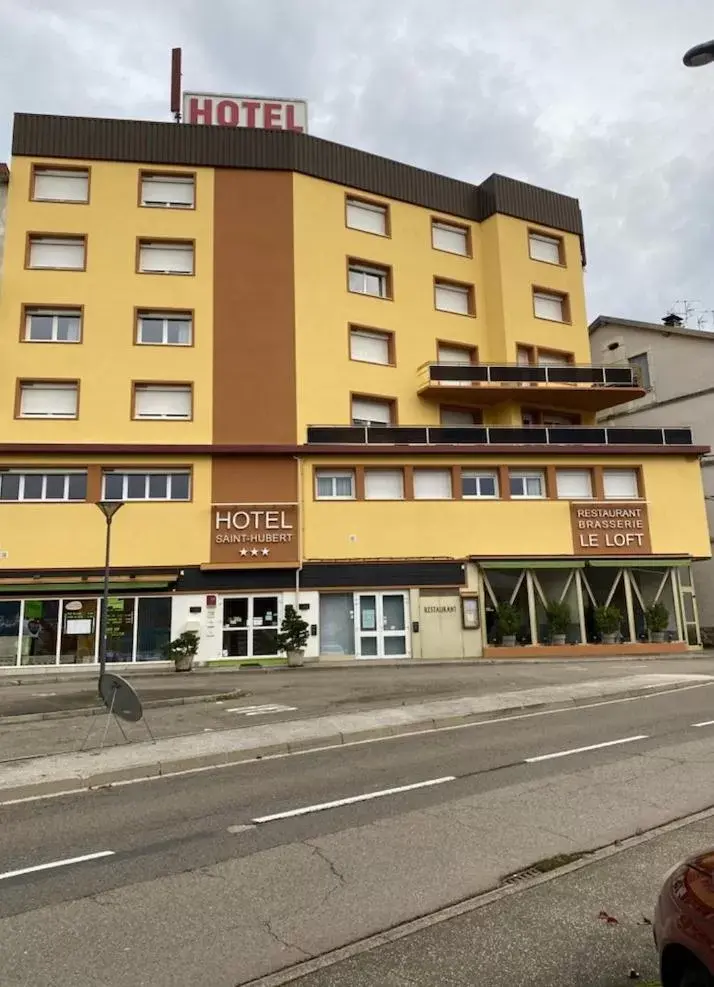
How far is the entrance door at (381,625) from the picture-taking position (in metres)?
26.3

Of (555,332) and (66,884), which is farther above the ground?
(555,332)

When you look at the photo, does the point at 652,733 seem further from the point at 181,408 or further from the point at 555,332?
the point at 555,332

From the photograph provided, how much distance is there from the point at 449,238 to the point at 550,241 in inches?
208

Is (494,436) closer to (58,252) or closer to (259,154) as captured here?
(259,154)

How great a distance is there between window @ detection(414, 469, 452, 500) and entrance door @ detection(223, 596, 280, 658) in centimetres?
687

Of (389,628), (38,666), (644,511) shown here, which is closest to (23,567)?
(38,666)

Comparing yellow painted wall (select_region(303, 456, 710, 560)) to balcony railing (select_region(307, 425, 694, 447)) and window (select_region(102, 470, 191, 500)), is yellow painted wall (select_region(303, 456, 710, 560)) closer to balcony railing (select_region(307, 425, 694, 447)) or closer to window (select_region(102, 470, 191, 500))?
balcony railing (select_region(307, 425, 694, 447))

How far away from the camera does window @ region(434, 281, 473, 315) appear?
32.6 m

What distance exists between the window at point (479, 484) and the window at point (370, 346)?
6.24 meters

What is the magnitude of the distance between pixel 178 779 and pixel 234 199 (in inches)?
1026

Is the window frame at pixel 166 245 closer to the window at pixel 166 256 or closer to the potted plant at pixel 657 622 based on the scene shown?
the window at pixel 166 256

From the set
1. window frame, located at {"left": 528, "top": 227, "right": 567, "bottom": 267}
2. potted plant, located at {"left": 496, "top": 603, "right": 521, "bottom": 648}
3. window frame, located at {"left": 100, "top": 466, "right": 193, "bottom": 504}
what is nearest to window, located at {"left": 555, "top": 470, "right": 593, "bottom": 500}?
potted plant, located at {"left": 496, "top": 603, "right": 521, "bottom": 648}

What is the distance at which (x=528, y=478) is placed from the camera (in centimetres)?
2855

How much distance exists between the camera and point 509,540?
2750cm
